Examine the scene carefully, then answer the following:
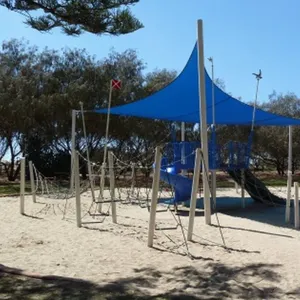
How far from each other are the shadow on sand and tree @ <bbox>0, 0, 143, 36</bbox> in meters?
2.58

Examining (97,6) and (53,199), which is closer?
(97,6)

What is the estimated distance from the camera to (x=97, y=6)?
4672 mm

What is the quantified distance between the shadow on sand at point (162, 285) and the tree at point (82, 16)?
258 centimetres

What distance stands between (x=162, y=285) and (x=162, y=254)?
5.22 ft

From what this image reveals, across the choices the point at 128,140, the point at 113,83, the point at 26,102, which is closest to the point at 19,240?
the point at 113,83

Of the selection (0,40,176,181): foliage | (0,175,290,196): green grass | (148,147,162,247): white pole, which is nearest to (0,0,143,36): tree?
(148,147,162,247): white pole

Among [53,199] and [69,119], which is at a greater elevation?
[69,119]

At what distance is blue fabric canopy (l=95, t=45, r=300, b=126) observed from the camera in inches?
474

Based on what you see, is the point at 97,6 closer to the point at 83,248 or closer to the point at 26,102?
the point at 83,248

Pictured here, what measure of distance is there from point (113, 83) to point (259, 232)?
614 centimetres

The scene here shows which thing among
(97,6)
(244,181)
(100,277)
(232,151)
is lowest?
(100,277)

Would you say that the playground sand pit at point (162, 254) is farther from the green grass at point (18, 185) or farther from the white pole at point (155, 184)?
the green grass at point (18, 185)

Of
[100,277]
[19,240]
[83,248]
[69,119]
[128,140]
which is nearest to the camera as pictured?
[100,277]

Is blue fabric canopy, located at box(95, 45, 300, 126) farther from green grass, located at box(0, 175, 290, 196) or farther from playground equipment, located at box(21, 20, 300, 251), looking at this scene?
green grass, located at box(0, 175, 290, 196)
